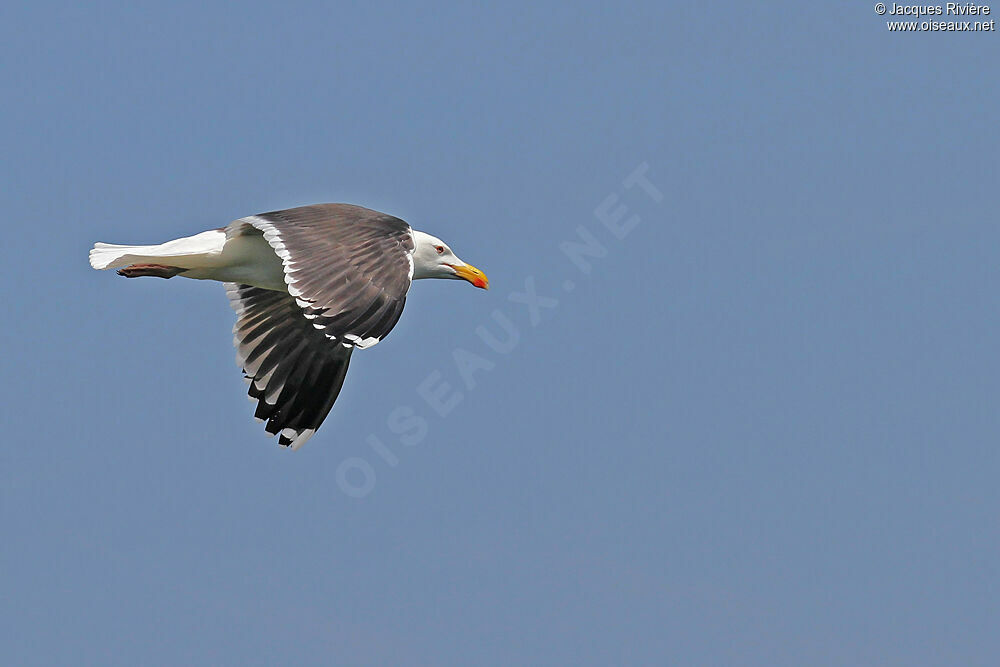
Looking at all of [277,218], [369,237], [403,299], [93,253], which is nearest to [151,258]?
[93,253]

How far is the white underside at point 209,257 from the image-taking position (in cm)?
1341

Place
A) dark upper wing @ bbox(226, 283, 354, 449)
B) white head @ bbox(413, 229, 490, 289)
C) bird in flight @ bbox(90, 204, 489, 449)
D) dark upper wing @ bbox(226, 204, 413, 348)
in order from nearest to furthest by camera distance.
→ dark upper wing @ bbox(226, 204, 413, 348), bird in flight @ bbox(90, 204, 489, 449), white head @ bbox(413, 229, 490, 289), dark upper wing @ bbox(226, 283, 354, 449)

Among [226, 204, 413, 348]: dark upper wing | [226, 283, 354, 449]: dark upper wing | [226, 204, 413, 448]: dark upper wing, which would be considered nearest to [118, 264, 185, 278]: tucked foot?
[226, 204, 413, 448]: dark upper wing

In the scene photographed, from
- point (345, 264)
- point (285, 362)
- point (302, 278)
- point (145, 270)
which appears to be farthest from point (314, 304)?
point (285, 362)

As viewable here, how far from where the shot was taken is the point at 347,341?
1095 cm

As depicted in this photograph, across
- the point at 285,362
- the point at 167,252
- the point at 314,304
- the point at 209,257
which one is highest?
the point at 167,252

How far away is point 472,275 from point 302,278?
348cm

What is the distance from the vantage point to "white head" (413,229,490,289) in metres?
14.6

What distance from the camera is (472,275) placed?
1476 cm

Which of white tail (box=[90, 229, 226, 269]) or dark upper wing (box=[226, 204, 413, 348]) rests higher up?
white tail (box=[90, 229, 226, 269])

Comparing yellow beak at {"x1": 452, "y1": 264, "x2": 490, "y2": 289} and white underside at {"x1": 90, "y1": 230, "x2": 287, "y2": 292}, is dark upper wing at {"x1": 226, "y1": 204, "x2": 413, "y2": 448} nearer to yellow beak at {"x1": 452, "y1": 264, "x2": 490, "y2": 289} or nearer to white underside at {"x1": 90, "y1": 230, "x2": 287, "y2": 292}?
white underside at {"x1": 90, "y1": 230, "x2": 287, "y2": 292}

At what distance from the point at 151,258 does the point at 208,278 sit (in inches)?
33.2

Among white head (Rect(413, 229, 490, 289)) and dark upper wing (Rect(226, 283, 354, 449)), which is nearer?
white head (Rect(413, 229, 490, 289))

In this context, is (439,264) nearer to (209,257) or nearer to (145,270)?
(209,257)
